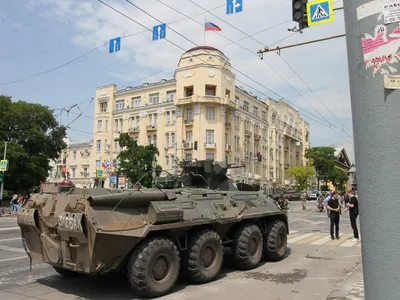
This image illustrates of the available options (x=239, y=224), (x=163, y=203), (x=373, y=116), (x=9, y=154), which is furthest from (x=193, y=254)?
(x=9, y=154)

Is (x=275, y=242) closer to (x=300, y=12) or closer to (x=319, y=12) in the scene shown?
(x=300, y=12)

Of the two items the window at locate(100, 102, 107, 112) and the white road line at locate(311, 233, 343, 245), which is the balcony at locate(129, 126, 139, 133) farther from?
the white road line at locate(311, 233, 343, 245)

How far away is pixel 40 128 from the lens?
4016cm

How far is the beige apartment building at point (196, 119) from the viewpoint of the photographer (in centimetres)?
5012

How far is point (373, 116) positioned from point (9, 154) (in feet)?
125

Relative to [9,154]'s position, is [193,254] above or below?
below

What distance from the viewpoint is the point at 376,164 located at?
5.71ft

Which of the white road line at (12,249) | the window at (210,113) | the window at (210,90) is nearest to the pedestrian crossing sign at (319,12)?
the white road line at (12,249)

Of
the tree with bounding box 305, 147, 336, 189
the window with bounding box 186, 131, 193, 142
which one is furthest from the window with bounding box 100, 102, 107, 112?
the tree with bounding box 305, 147, 336, 189

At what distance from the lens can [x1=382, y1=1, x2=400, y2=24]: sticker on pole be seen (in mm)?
1721

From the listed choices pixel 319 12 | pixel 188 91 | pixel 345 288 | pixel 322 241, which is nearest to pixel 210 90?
pixel 188 91

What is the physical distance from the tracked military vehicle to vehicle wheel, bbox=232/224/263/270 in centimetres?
2

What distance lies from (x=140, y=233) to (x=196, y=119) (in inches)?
1767

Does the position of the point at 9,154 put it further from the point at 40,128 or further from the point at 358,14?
the point at 358,14
